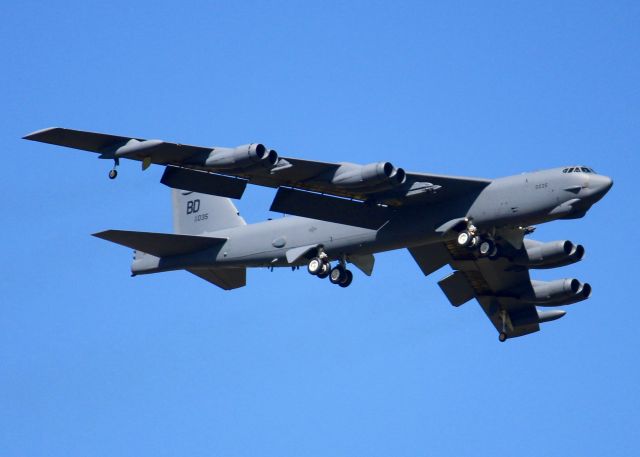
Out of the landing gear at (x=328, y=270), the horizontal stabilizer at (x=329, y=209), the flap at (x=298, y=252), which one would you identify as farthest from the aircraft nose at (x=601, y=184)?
the flap at (x=298, y=252)

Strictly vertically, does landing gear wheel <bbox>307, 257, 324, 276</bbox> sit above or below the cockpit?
below

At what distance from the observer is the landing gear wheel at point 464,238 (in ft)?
141

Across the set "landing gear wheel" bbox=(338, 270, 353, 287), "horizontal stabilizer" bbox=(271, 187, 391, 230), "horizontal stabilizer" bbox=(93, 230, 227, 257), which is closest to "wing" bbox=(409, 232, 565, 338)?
"landing gear wheel" bbox=(338, 270, 353, 287)

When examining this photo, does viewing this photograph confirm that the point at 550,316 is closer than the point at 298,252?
No

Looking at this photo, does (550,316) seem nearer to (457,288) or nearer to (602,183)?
(457,288)

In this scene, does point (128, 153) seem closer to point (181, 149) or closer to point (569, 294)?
point (181, 149)

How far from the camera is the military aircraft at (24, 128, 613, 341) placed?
42.1 meters

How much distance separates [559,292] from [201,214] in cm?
1362

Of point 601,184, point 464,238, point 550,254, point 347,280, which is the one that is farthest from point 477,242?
point 347,280

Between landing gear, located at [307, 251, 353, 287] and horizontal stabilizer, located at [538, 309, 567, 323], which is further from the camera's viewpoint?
horizontal stabilizer, located at [538, 309, 567, 323]

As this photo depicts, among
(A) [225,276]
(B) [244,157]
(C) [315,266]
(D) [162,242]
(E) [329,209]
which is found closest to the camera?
(B) [244,157]

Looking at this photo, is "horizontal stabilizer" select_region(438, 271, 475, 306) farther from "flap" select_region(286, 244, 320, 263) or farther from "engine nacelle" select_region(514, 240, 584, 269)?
"flap" select_region(286, 244, 320, 263)

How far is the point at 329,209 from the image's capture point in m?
45.0

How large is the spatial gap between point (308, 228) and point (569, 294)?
33.0 ft
